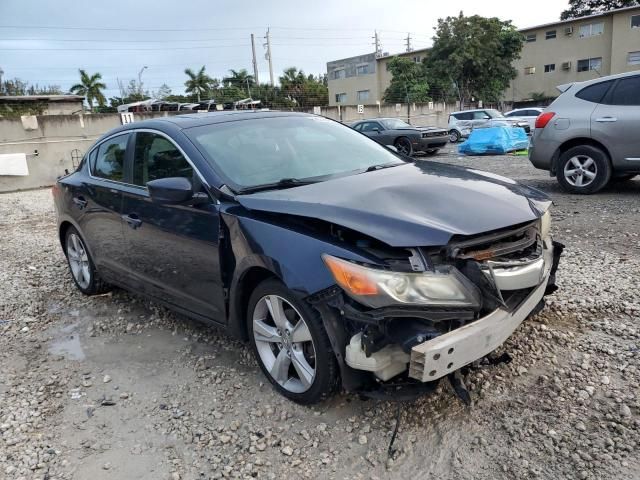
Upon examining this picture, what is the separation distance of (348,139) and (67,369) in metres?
2.59

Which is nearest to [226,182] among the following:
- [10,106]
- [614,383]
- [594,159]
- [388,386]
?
[388,386]

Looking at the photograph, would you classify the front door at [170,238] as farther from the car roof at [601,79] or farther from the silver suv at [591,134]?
the car roof at [601,79]

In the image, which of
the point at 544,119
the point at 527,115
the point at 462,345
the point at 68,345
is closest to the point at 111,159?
the point at 68,345

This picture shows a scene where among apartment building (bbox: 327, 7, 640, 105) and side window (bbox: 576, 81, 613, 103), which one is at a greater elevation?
apartment building (bbox: 327, 7, 640, 105)

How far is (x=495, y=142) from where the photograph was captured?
15375 mm

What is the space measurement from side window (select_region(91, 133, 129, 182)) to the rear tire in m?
6.16

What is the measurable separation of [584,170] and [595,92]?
1.08 meters

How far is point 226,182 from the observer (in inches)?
123

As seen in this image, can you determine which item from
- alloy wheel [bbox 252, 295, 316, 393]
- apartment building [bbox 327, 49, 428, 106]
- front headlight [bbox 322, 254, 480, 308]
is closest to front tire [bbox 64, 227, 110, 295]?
alloy wheel [bbox 252, 295, 316, 393]

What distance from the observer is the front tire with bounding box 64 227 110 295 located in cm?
478

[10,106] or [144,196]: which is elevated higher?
[10,106]

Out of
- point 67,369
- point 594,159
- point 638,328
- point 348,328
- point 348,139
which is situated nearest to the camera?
point 348,328

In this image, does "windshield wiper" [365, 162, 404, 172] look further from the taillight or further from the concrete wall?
the concrete wall

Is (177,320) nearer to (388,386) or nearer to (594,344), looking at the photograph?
(388,386)
